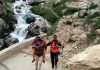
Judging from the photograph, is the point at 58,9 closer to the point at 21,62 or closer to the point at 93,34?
the point at 93,34

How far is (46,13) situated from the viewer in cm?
2289

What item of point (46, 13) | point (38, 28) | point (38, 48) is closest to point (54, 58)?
point (38, 48)

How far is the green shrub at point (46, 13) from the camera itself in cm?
2098

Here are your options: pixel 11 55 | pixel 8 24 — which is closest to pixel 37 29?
pixel 8 24

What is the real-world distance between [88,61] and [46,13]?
537 inches

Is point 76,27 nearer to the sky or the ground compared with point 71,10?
nearer to the ground

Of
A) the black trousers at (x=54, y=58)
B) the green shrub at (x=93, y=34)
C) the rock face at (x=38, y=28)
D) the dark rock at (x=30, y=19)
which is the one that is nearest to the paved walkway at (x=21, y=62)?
the black trousers at (x=54, y=58)

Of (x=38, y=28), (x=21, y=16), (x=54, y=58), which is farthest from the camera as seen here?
(x=21, y=16)

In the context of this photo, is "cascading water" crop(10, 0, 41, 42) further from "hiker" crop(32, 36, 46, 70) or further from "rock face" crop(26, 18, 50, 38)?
"hiker" crop(32, 36, 46, 70)

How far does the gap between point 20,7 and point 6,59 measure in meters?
11.7

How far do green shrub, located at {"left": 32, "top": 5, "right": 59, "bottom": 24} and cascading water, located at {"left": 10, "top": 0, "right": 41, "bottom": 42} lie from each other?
1.28 ft

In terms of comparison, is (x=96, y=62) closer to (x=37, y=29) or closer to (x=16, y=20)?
(x=37, y=29)

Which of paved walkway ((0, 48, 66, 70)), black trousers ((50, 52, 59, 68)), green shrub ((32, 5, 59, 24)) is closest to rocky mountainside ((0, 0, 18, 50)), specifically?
green shrub ((32, 5, 59, 24))

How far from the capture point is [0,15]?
70.0 feet
